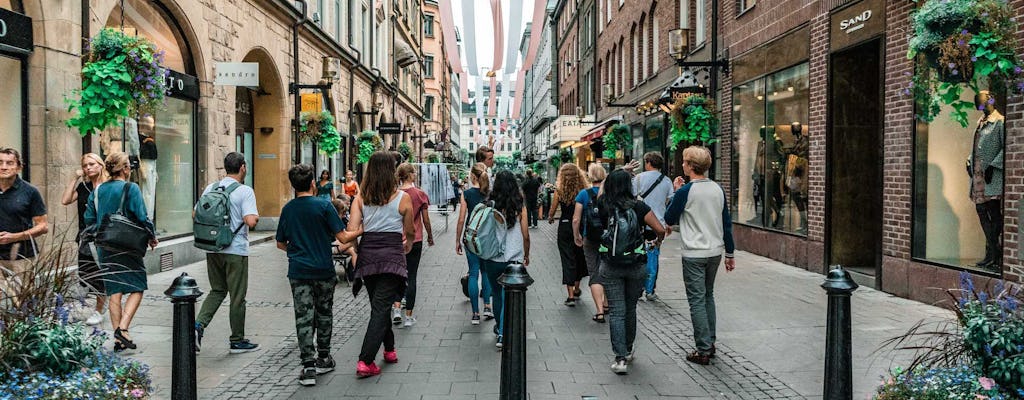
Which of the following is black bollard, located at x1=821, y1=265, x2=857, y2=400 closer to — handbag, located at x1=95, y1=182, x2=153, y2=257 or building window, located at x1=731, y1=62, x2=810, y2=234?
handbag, located at x1=95, y1=182, x2=153, y2=257

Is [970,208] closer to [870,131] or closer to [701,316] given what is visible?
[870,131]

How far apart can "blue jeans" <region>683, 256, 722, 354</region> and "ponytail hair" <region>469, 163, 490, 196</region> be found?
8.42ft

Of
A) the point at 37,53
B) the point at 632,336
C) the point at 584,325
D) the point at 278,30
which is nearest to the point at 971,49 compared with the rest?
the point at 632,336

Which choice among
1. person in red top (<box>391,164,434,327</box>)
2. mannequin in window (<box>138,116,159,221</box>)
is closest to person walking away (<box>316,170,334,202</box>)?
mannequin in window (<box>138,116,159,221</box>)

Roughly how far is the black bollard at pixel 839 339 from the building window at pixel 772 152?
327 inches

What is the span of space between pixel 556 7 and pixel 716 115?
39.9 metres

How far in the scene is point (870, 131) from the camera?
11.2 meters

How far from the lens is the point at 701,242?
6.18m

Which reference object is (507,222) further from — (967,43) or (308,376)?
(967,43)

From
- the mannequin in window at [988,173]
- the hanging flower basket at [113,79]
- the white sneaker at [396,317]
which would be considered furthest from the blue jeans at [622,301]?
the hanging flower basket at [113,79]

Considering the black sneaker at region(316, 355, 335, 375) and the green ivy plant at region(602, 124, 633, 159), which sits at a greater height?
the green ivy plant at region(602, 124, 633, 159)

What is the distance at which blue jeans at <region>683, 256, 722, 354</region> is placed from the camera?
6.14 metres

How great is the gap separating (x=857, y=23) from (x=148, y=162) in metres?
10.4

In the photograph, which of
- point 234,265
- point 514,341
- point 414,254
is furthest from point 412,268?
point 514,341
